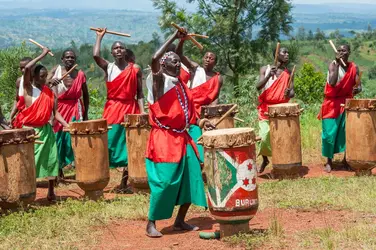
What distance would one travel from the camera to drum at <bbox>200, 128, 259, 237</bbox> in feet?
19.3

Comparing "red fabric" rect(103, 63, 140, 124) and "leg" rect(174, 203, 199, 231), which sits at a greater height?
"red fabric" rect(103, 63, 140, 124)

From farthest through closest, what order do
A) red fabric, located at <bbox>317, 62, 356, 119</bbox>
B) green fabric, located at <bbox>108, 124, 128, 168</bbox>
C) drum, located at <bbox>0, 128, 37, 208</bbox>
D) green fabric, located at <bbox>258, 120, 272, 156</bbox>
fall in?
1. green fabric, located at <bbox>258, 120, 272, 156</bbox>
2. red fabric, located at <bbox>317, 62, 356, 119</bbox>
3. green fabric, located at <bbox>108, 124, 128, 168</bbox>
4. drum, located at <bbox>0, 128, 37, 208</bbox>

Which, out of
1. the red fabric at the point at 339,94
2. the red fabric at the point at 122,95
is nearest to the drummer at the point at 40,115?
the red fabric at the point at 122,95

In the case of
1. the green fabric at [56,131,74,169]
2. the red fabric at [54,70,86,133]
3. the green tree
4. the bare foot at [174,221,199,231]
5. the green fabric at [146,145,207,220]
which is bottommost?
the green tree

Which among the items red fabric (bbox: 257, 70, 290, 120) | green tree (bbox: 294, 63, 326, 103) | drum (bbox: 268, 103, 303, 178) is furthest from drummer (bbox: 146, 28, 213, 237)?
green tree (bbox: 294, 63, 326, 103)

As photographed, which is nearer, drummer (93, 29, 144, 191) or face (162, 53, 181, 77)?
face (162, 53, 181, 77)

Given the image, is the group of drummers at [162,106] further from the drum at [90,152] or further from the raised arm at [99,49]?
the drum at [90,152]

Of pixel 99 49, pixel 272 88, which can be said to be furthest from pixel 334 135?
pixel 99 49

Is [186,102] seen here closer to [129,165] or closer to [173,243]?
[173,243]

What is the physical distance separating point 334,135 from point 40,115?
13.9 ft

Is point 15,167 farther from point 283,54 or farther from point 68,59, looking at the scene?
point 283,54

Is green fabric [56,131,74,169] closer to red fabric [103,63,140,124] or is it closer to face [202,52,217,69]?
red fabric [103,63,140,124]

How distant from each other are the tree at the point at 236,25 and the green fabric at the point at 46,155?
15.0m

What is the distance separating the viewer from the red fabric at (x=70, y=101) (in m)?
9.86
